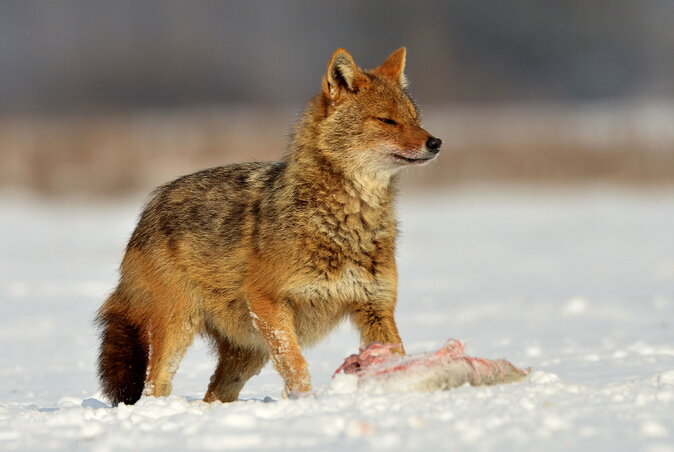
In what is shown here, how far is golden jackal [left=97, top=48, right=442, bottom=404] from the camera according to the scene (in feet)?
22.1

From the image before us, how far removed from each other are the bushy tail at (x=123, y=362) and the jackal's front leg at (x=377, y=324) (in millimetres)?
1570

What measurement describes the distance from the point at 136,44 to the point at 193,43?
4.36 meters

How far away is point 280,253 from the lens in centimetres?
674

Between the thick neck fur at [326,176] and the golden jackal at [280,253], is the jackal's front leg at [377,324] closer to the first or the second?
the golden jackal at [280,253]

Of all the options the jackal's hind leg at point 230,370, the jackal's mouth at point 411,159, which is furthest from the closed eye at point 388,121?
the jackal's hind leg at point 230,370

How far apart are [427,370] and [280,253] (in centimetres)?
130

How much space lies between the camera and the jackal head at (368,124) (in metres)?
6.87

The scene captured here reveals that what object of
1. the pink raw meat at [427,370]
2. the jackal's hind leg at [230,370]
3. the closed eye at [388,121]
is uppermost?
the closed eye at [388,121]

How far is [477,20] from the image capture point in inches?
3142

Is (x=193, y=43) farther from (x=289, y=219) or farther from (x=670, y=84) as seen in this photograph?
(x=289, y=219)

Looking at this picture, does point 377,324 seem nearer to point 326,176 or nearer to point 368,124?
point 326,176

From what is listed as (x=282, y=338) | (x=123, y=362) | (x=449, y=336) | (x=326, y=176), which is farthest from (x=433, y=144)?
(x=449, y=336)

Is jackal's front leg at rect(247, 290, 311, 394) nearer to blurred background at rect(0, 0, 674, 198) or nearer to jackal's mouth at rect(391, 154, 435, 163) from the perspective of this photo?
jackal's mouth at rect(391, 154, 435, 163)

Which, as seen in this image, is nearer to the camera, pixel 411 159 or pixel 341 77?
pixel 411 159
